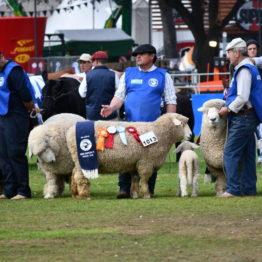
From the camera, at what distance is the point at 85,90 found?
58.2 feet

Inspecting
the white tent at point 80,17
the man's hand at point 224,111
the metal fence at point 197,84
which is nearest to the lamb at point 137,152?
the man's hand at point 224,111

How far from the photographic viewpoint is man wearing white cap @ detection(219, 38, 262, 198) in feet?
48.1

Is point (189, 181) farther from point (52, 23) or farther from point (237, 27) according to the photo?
point (237, 27)

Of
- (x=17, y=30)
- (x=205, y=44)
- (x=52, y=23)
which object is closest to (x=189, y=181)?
(x=17, y=30)

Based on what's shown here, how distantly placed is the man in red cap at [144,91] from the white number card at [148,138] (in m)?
0.40

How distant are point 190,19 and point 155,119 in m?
33.7

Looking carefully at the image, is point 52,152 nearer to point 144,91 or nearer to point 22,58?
point 144,91

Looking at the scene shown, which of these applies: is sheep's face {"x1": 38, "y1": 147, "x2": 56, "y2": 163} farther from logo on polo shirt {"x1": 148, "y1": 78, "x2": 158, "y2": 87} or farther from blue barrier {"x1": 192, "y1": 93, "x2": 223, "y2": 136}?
blue barrier {"x1": 192, "y1": 93, "x2": 223, "y2": 136}

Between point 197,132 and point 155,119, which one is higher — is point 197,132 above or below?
below

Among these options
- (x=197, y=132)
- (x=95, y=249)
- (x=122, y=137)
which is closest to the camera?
(x=95, y=249)

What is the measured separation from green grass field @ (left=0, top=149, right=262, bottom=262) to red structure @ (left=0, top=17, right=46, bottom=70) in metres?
27.8

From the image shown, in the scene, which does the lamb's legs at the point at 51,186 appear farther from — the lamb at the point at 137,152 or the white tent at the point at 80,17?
the white tent at the point at 80,17

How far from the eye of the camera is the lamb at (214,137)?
15.2 meters

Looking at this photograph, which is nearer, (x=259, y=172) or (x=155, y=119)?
(x=155, y=119)
